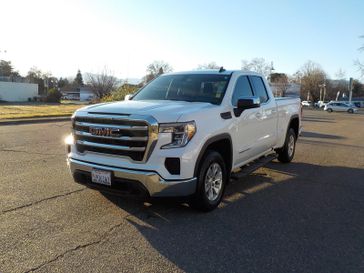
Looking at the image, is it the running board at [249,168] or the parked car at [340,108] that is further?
the parked car at [340,108]

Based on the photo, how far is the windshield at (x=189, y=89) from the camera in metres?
6.09

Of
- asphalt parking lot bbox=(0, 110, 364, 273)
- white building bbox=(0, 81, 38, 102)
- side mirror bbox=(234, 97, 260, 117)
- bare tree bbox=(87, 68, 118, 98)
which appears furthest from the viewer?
white building bbox=(0, 81, 38, 102)

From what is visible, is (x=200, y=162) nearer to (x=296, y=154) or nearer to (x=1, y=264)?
(x=1, y=264)

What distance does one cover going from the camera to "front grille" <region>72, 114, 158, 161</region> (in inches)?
189

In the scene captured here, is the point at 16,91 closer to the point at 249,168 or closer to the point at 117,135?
the point at 249,168

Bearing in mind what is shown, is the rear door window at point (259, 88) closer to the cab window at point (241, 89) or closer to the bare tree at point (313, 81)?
the cab window at point (241, 89)

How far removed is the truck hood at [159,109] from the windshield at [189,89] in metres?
0.43

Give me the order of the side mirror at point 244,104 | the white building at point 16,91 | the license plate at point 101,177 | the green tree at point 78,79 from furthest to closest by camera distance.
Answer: the green tree at point 78,79 → the white building at point 16,91 → the side mirror at point 244,104 → the license plate at point 101,177

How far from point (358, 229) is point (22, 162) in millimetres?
6699

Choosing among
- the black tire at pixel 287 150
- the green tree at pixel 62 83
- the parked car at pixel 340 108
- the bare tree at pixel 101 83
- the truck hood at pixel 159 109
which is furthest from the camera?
the green tree at pixel 62 83

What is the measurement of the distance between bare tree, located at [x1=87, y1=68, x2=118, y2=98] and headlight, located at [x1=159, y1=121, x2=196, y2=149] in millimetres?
39166

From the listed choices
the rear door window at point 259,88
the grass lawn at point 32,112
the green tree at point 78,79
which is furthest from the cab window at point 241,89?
the green tree at point 78,79

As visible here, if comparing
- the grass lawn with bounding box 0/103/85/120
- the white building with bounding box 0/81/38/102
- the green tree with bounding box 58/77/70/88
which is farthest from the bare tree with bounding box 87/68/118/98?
the green tree with bounding box 58/77/70/88

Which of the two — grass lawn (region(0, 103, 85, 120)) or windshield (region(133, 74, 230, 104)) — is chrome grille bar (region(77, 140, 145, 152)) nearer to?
windshield (region(133, 74, 230, 104))
